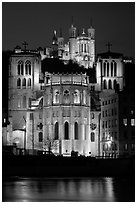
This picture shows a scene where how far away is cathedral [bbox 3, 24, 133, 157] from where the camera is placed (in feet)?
332

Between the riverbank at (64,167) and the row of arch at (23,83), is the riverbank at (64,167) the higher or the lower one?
the lower one

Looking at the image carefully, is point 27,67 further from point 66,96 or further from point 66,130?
point 66,130

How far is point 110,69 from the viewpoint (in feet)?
395

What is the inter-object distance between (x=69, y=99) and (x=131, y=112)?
11245mm

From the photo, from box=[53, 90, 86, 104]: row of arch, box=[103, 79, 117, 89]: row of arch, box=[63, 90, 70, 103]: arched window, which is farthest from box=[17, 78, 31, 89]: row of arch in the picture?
box=[103, 79, 117, 89]: row of arch

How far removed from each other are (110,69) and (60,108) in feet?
71.4

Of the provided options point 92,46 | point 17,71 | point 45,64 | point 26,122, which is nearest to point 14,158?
point 26,122

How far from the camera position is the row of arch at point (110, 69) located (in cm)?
11981

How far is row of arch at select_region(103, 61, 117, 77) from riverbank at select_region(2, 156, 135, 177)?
172ft

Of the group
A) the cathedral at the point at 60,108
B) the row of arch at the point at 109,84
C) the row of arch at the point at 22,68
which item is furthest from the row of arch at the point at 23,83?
the row of arch at the point at 109,84

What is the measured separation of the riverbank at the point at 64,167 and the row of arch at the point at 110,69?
52.3 metres

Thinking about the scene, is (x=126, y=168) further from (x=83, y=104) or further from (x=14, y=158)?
(x=83, y=104)

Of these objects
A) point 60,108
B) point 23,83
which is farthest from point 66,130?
point 23,83

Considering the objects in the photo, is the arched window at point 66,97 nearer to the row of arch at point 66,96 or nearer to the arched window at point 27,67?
the row of arch at point 66,96
